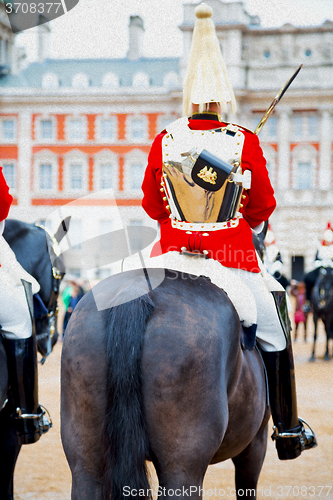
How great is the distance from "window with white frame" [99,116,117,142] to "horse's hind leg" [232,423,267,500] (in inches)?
1402

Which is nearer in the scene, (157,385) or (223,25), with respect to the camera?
(157,385)

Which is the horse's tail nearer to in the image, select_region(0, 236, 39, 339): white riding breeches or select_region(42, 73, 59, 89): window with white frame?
select_region(0, 236, 39, 339): white riding breeches

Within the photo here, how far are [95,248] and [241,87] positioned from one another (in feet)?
122

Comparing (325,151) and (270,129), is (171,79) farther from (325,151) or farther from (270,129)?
(325,151)

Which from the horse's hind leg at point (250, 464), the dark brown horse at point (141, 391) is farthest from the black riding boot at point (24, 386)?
the horse's hind leg at point (250, 464)

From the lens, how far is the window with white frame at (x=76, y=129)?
123ft

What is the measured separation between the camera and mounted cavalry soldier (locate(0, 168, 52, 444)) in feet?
9.92

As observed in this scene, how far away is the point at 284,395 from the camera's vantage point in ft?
9.48

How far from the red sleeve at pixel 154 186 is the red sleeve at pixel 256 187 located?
39 cm

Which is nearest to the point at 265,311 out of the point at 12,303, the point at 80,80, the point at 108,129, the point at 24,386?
the point at 12,303

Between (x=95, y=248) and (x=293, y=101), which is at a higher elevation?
(x=293, y=101)

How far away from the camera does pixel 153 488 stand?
2133 mm

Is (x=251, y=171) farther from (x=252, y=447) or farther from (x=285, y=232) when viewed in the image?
(x=285, y=232)

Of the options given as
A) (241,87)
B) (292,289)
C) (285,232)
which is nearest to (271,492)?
(292,289)
